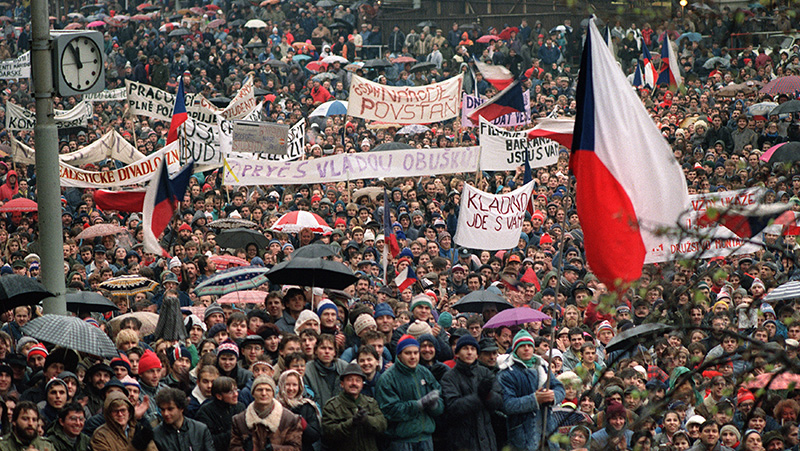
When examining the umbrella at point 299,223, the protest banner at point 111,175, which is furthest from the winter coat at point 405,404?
the protest banner at point 111,175

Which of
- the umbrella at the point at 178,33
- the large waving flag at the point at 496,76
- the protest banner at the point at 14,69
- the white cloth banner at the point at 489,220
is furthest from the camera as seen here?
the umbrella at the point at 178,33

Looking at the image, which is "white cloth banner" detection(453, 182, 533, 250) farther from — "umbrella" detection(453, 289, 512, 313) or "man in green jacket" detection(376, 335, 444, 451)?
"man in green jacket" detection(376, 335, 444, 451)

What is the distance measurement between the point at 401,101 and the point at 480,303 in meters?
9.75

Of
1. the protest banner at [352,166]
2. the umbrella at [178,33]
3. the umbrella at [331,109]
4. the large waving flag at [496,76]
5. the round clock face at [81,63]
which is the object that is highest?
the round clock face at [81,63]

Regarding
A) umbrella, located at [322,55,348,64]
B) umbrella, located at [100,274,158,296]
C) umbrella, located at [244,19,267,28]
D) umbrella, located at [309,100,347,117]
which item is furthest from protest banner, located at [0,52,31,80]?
umbrella, located at [100,274,158,296]

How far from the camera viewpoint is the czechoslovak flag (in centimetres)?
709

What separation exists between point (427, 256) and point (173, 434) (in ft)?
26.5

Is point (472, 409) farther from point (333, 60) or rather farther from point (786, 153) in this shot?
point (333, 60)

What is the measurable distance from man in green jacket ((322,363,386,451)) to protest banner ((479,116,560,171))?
10948 mm

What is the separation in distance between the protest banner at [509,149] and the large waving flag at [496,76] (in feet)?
16.1

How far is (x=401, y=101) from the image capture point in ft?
69.9

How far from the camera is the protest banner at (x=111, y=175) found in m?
17.6

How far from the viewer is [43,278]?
8.59m

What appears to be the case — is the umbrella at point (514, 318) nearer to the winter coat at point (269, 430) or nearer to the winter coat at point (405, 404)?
the winter coat at point (405, 404)
